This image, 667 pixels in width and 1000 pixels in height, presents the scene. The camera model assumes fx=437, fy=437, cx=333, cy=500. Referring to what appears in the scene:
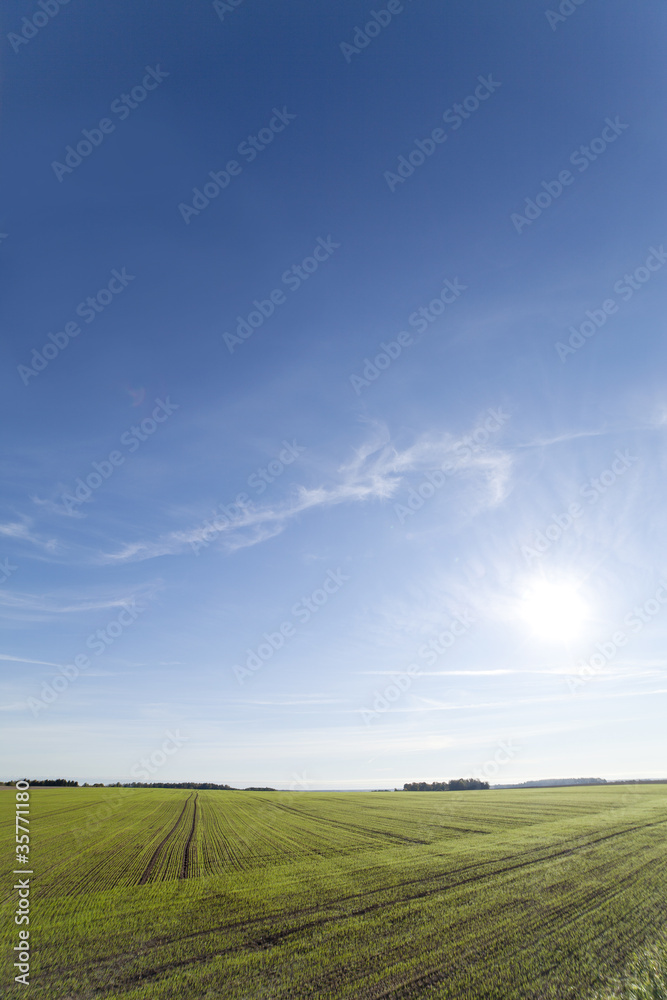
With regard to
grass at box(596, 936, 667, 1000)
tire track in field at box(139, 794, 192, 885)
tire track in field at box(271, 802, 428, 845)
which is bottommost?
tire track in field at box(271, 802, 428, 845)

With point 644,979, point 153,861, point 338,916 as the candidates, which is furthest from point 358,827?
point 644,979

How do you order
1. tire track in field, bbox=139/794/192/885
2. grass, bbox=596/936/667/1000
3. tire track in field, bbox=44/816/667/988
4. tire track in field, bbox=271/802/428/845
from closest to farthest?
grass, bbox=596/936/667/1000 < tire track in field, bbox=44/816/667/988 < tire track in field, bbox=139/794/192/885 < tire track in field, bbox=271/802/428/845

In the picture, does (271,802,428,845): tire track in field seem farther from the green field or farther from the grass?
the grass

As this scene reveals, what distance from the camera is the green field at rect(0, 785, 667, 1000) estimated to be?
38.2 feet

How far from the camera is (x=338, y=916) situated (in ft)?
51.0

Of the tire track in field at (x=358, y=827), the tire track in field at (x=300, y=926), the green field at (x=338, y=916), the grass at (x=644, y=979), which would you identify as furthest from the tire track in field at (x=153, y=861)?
the grass at (x=644, y=979)

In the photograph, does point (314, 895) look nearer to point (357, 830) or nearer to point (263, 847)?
point (263, 847)

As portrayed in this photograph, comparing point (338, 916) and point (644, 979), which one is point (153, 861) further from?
point (644, 979)

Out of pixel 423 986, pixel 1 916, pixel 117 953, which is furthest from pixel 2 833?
pixel 423 986

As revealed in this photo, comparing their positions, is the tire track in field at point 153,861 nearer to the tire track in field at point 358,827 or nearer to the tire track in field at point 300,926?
the tire track in field at point 300,926

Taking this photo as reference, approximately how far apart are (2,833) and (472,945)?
36.9m

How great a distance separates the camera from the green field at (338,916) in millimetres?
11633

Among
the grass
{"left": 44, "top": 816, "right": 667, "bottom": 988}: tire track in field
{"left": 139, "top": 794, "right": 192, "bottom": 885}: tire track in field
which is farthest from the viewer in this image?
{"left": 139, "top": 794, "right": 192, "bottom": 885}: tire track in field

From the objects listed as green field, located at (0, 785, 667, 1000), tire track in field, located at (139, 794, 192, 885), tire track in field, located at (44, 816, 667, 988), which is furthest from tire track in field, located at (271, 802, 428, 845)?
tire track in field, located at (139, 794, 192, 885)
